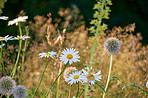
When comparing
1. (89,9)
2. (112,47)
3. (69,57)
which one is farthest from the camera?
(89,9)

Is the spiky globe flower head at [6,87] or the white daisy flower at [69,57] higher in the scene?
the white daisy flower at [69,57]

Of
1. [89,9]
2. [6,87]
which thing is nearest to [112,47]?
[6,87]

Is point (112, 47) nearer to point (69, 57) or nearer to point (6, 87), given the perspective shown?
point (69, 57)

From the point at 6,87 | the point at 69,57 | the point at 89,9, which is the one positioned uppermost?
the point at 89,9

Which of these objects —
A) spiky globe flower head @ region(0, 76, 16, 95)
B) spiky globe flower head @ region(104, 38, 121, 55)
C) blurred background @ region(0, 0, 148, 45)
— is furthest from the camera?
blurred background @ region(0, 0, 148, 45)

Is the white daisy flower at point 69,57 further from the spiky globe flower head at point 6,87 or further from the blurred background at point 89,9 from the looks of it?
the blurred background at point 89,9

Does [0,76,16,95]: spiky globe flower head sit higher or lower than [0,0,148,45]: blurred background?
lower

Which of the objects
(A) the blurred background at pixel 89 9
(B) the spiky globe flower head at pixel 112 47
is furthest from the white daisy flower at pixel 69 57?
(A) the blurred background at pixel 89 9

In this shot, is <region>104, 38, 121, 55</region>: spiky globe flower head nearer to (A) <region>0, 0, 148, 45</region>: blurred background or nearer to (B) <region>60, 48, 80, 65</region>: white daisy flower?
(B) <region>60, 48, 80, 65</region>: white daisy flower

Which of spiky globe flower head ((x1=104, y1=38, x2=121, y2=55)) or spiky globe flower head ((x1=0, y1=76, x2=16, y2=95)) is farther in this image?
spiky globe flower head ((x1=104, y1=38, x2=121, y2=55))

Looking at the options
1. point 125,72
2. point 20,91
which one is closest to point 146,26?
point 125,72

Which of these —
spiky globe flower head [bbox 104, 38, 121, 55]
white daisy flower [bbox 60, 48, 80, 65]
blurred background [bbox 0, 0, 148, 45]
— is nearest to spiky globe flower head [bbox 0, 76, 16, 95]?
white daisy flower [bbox 60, 48, 80, 65]

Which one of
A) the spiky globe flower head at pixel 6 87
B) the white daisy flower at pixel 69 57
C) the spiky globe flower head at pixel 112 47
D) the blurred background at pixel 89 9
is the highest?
the blurred background at pixel 89 9

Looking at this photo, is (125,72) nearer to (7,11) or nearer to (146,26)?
(146,26)
